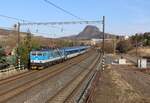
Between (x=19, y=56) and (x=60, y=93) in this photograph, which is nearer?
(x=60, y=93)

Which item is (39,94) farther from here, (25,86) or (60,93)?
(25,86)

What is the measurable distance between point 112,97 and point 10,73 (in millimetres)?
18963

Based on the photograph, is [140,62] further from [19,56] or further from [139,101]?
[139,101]

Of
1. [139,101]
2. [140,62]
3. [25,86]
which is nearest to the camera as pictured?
[139,101]

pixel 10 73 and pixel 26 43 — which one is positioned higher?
pixel 26 43

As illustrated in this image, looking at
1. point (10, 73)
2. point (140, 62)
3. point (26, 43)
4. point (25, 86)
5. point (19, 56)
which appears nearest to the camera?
point (25, 86)

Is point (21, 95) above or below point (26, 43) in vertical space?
below

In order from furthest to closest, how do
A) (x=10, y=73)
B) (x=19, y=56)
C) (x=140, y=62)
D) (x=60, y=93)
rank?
(x=140, y=62) → (x=19, y=56) → (x=10, y=73) → (x=60, y=93)

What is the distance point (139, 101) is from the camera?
2234 centimetres

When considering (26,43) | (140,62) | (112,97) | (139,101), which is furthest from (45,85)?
(140,62)

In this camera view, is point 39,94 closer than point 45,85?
Yes

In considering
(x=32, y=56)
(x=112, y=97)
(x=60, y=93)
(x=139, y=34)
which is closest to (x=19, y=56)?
(x=32, y=56)

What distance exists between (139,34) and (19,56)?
488ft

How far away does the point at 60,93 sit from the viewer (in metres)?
26.0
